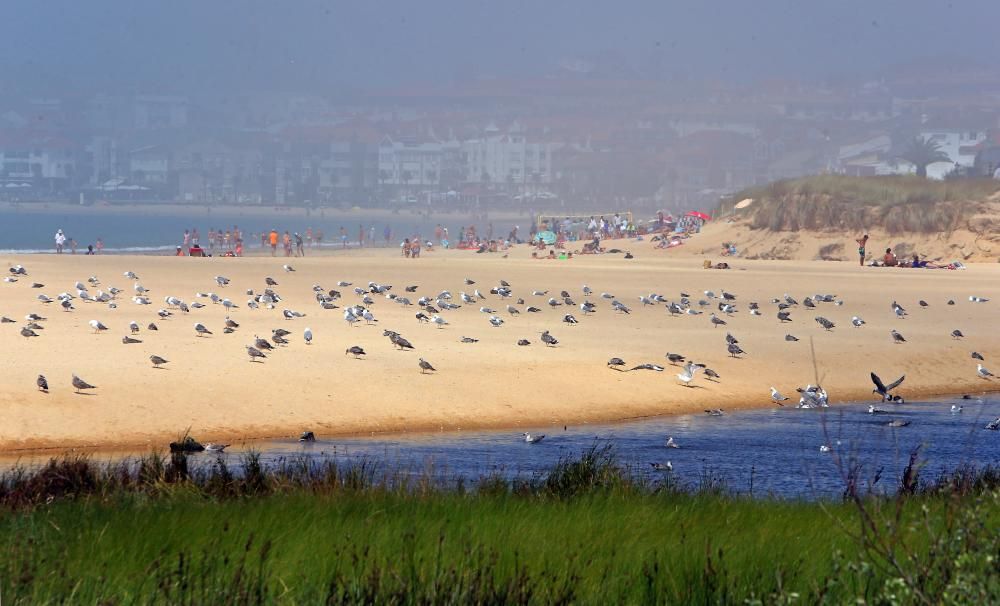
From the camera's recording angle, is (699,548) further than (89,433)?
No

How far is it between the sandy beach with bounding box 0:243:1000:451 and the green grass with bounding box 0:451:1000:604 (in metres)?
6.55

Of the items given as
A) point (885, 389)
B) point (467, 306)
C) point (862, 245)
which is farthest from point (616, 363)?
point (862, 245)

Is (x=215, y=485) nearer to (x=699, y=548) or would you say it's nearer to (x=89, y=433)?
(x=699, y=548)

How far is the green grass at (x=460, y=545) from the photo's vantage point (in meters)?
7.14

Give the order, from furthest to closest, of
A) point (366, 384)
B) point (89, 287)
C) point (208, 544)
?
point (89, 287) < point (366, 384) < point (208, 544)

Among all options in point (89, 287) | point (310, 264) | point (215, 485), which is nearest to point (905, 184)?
point (310, 264)

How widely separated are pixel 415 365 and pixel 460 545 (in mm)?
13764

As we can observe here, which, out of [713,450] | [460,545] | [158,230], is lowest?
[713,450]

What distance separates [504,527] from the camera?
9586mm

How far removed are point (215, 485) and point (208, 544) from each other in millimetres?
2900

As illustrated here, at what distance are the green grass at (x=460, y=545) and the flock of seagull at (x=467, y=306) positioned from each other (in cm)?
722

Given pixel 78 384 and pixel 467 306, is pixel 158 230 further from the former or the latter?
pixel 78 384

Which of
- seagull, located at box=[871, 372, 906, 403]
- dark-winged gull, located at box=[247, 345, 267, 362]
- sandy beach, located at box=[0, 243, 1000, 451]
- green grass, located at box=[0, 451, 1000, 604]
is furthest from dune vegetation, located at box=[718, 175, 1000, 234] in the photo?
green grass, located at box=[0, 451, 1000, 604]

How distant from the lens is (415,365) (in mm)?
22578
